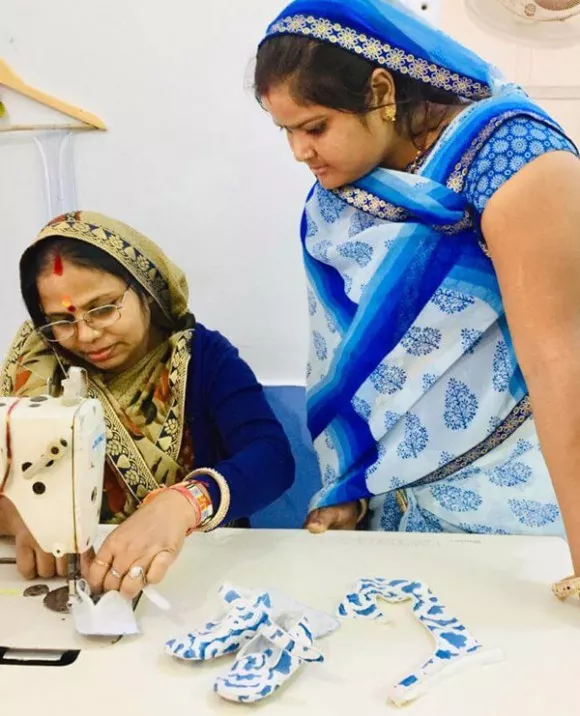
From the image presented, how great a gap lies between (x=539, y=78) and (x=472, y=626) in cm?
119

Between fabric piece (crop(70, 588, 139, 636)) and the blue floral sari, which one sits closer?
fabric piece (crop(70, 588, 139, 636))

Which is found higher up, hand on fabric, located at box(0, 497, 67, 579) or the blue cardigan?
the blue cardigan

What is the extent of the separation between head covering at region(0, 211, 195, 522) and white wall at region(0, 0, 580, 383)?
295mm

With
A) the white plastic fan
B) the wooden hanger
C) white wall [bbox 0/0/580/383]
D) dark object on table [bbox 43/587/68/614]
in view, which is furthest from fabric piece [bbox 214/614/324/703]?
the white plastic fan

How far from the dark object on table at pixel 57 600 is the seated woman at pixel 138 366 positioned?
186 mm

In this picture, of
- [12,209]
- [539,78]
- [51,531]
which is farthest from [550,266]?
[12,209]

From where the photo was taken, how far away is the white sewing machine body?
0.78 m

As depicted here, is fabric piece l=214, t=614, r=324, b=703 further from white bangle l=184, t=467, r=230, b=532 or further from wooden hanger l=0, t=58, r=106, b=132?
wooden hanger l=0, t=58, r=106, b=132

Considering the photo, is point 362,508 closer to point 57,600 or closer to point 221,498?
point 221,498

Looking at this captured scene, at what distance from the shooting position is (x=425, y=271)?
992 mm

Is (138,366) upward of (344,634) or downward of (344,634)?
upward

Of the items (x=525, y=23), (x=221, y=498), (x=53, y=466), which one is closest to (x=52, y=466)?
(x=53, y=466)

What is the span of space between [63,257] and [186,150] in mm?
461

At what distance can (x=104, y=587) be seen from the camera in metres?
0.84
